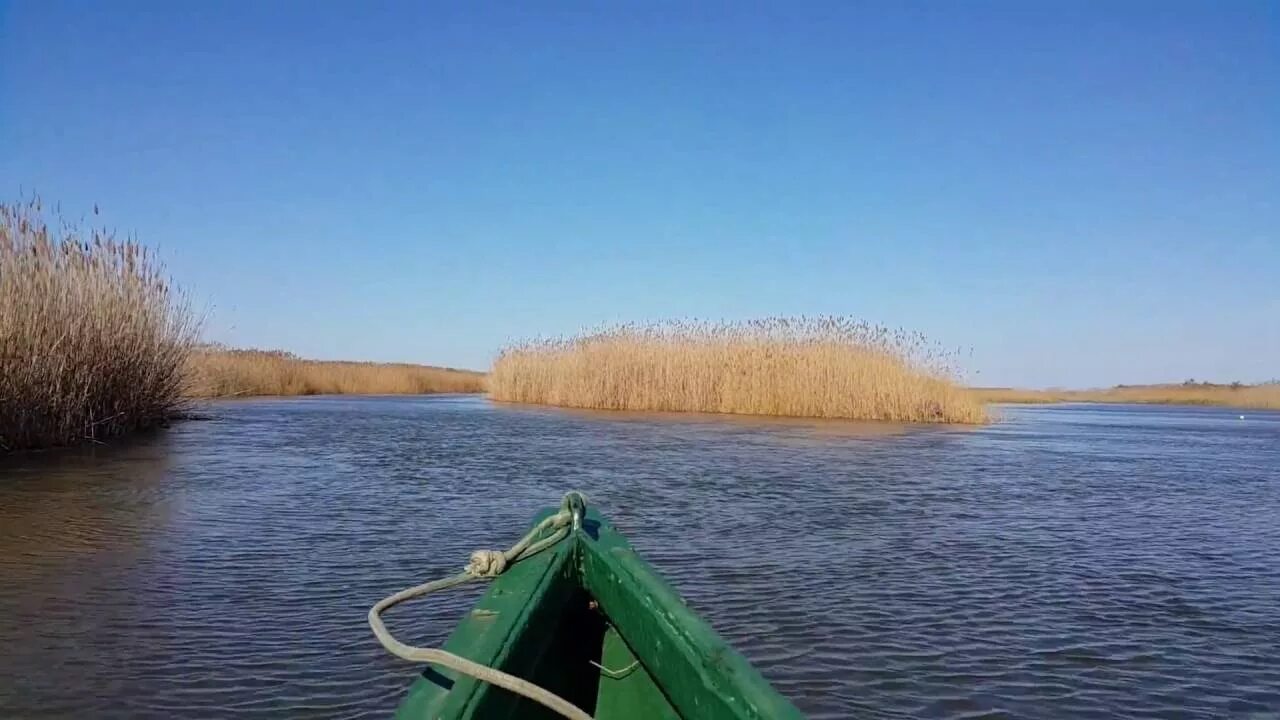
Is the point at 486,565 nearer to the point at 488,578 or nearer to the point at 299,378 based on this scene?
the point at 488,578

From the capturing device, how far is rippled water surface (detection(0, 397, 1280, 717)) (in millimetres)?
3342

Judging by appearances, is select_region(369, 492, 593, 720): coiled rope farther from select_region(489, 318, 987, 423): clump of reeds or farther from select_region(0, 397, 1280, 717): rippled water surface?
select_region(489, 318, 987, 423): clump of reeds

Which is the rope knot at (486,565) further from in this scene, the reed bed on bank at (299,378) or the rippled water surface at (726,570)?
the reed bed on bank at (299,378)

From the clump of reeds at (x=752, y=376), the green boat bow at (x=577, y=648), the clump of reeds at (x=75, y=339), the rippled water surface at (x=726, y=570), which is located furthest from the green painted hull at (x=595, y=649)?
the clump of reeds at (x=752, y=376)

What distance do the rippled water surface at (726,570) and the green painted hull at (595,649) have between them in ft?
3.27

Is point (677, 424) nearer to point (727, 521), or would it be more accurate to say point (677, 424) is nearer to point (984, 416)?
point (984, 416)

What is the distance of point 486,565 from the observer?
236cm

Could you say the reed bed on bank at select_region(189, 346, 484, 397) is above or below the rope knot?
above

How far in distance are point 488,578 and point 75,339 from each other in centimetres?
987

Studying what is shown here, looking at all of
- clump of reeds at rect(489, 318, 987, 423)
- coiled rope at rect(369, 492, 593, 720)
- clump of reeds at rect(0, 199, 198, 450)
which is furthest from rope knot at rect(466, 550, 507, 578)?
clump of reeds at rect(489, 318, 987, 423)

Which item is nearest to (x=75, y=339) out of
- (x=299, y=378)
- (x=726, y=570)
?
(x=726, y=570)

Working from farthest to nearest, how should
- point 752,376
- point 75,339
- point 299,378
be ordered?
1. point 299,378
2. point 752,376
3. point 75,339

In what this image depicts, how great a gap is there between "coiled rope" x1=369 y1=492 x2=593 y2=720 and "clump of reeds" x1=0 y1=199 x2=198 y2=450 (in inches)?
344

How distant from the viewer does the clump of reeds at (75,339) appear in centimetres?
930
